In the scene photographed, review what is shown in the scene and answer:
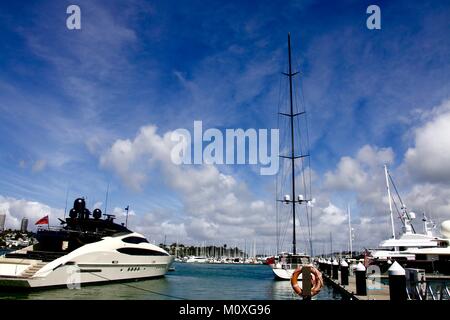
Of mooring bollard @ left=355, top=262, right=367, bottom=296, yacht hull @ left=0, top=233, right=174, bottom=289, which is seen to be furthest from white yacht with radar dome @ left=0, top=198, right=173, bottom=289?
mooring bollard @ left=355, top=262, right=367, bottom=296

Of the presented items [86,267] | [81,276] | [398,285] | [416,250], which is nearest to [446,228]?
[416,250]

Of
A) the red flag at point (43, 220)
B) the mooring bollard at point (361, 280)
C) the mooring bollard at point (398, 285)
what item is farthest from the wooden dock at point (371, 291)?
the red flag at point (43, 220)

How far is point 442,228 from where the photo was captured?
157ft

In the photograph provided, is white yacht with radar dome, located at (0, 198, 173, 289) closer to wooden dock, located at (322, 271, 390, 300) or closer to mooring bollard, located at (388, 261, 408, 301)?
wooden dock, located at (322, 271, 390, 300)

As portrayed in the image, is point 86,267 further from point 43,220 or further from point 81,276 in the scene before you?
point 43,220

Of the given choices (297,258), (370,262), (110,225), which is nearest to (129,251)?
(110,225)

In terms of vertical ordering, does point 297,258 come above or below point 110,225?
below

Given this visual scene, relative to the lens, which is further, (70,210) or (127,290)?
(70,210)

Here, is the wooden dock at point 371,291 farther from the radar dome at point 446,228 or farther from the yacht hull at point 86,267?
the radar dome at point 446,228

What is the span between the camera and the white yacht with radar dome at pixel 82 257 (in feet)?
82.1

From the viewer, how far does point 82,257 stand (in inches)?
1088
